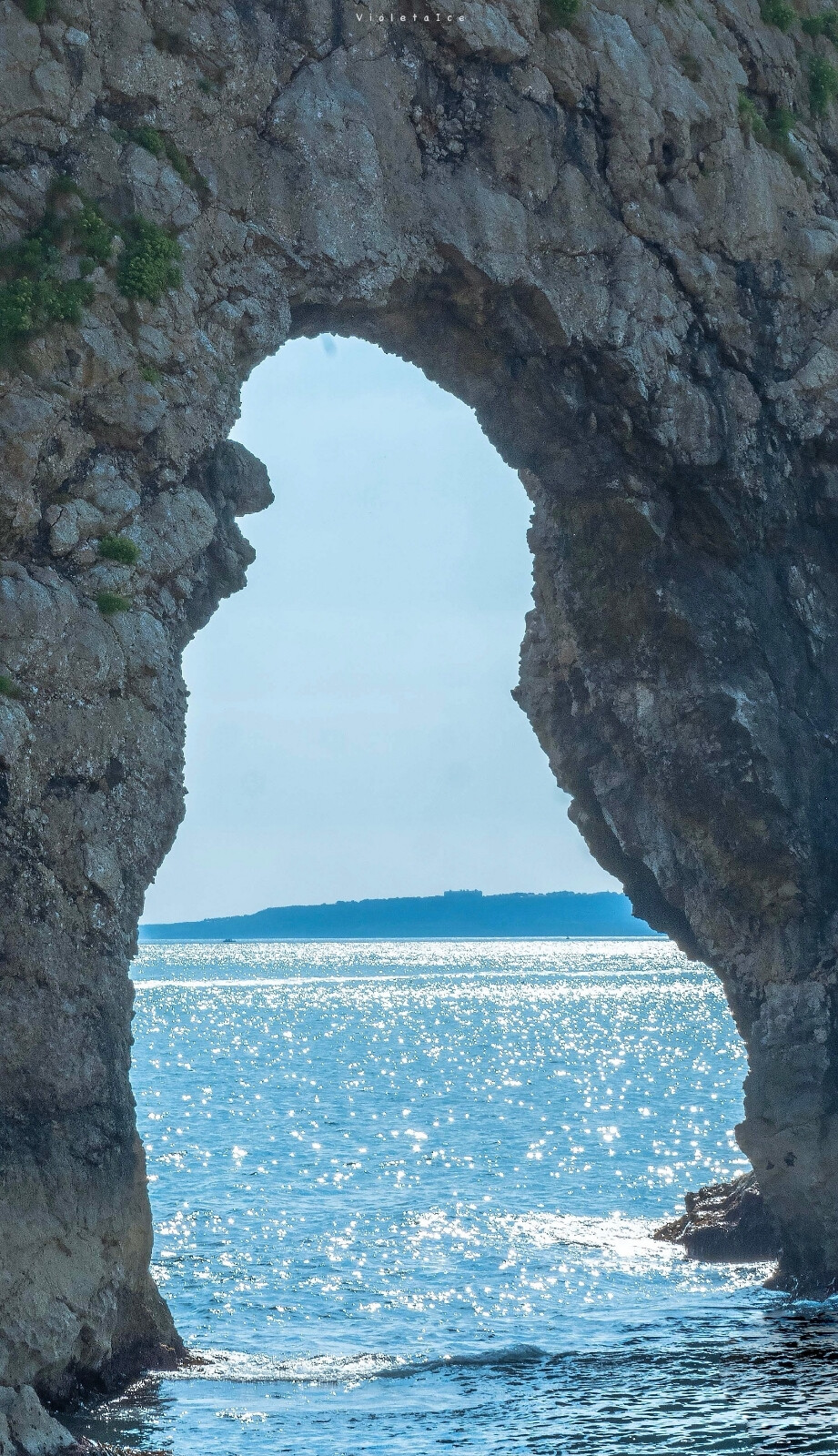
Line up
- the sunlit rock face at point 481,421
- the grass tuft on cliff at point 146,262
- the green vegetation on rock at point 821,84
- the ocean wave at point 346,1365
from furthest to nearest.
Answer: the green vegetation on rock at point 821,84
the ocean wave at point 346,1365
the grass tuft on cliff at point 146,262
the sunlit rock face at point 481,421

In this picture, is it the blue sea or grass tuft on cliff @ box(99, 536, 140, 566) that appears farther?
grass tuft on cliff @ box(99, 536, 140, 566)

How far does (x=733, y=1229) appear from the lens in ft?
82.1

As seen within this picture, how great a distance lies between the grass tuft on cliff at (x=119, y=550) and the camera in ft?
53.0

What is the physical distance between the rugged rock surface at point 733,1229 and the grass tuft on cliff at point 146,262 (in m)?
17.6

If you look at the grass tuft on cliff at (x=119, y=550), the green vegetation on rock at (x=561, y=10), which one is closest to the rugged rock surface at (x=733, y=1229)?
the grass tuft on cliff at (x=119, y=550)

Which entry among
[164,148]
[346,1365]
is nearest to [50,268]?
[164,148]

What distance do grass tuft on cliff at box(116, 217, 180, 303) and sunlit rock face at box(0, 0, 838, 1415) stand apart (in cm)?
5

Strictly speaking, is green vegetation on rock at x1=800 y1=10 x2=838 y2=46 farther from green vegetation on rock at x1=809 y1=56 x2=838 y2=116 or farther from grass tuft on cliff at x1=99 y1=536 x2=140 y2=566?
grass tuft on cliff at x1=99 y1=536 x2=140 y2=566

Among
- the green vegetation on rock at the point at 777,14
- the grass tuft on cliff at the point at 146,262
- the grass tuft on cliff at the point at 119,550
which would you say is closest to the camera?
the grass tuft on cliff at the point at 119,550

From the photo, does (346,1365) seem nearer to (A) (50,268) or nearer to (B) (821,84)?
(A) (50,268)

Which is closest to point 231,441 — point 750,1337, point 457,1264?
point 750,1337

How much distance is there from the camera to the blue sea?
15555 mm

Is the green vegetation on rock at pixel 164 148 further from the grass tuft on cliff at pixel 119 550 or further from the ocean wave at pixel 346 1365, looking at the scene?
the ocean wave at pixel 346 1365

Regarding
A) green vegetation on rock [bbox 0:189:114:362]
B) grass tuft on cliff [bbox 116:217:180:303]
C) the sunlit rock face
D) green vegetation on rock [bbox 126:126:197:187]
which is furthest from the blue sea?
green vegetation on rock [bbox 126:126:197:187]
